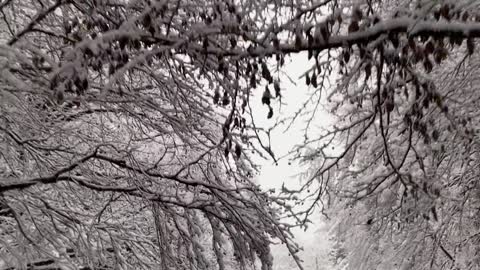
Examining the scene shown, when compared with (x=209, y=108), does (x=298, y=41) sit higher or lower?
lower

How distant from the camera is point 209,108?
14.1 feet

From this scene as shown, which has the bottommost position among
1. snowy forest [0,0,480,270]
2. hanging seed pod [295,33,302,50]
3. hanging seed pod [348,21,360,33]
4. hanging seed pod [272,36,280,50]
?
hanging seed pod [348,21,360,33]

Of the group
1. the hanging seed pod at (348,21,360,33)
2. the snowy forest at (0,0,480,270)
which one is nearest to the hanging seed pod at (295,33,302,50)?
the snowy forest at (0,0,480,270)

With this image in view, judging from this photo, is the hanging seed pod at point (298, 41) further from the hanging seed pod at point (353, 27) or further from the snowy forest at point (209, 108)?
the hanging seed pod at point (353, 27)

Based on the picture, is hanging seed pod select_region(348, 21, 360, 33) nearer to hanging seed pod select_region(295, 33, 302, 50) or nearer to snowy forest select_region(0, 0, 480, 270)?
snowy forest select_region(0, 0, 480, 270)

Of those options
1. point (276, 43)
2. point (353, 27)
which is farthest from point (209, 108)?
point (353, 27)

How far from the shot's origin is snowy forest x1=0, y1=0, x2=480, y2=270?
82.7 inches

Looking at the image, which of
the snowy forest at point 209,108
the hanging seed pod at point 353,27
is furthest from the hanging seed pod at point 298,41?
the hanging seed pod at point 353,27

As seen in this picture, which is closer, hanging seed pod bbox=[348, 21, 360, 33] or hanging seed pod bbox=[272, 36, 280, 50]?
hanging seed pod bbox=[348, 21, 360, 33]

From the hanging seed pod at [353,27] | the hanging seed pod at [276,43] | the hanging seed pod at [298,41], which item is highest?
the hanging seed pod at [276,43]

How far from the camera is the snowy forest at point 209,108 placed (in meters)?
2.10

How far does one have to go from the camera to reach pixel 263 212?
12.2ft

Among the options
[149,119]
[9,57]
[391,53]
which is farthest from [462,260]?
[9,57]

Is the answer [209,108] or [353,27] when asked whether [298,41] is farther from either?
[209,108]
